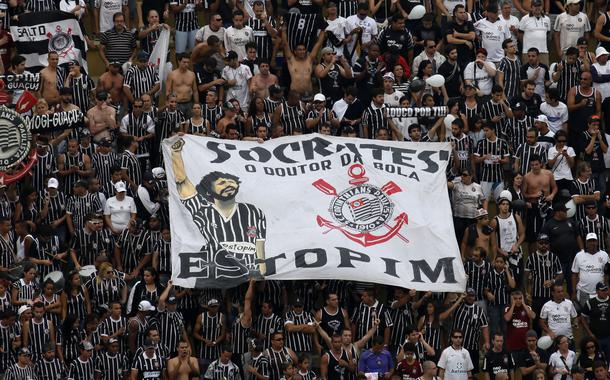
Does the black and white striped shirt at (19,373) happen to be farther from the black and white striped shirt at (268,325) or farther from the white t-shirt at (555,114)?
the white t-shirt at (555,114)

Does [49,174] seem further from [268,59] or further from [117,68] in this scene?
[268,59]

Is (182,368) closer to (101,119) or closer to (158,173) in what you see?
(158,173)

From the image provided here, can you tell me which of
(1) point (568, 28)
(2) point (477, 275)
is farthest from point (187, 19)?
(2) point (477, 275)

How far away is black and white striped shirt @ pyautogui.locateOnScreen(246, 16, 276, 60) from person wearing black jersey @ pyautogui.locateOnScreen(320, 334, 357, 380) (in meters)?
5.79

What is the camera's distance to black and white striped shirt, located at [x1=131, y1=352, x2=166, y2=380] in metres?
29.7

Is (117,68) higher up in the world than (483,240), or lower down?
higher up

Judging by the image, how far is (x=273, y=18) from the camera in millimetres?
35031

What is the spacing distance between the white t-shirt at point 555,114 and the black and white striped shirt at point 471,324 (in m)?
3.99

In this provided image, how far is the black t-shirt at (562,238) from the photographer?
31641 mm

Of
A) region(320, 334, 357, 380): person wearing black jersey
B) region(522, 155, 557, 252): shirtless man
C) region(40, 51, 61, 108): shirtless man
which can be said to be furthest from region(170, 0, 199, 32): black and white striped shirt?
region(320, 334, 357, 380): person wearing black jersey

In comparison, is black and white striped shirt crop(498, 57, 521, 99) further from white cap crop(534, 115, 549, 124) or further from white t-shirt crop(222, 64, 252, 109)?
white t-shirt crop(222, 64, 252, 109)

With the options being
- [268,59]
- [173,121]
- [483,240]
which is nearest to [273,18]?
[268,59]

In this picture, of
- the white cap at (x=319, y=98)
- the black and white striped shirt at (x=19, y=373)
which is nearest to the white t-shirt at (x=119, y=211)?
the black and white striped shirt at (x=19, y=373)

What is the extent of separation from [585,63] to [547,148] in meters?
2.10
